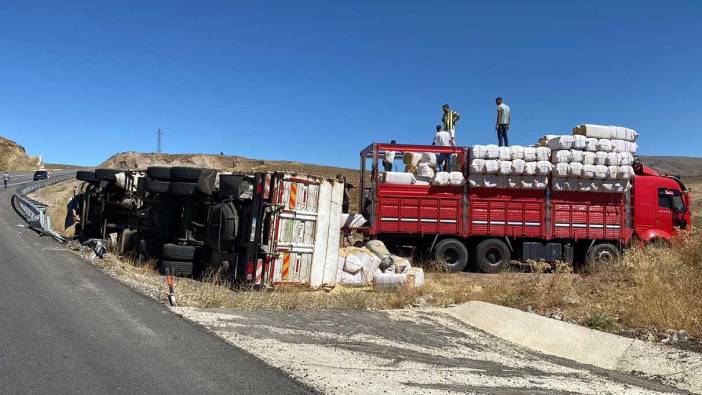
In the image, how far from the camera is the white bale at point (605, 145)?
51.4ft

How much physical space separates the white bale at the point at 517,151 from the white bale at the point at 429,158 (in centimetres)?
216

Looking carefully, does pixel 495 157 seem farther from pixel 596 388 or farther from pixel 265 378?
pixel 265 378

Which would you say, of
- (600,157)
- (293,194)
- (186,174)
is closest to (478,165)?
(600,157)

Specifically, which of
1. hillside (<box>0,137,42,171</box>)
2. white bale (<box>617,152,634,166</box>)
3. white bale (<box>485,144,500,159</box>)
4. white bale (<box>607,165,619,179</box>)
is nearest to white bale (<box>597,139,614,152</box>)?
white bale (<box>617,152,634,166</box>)

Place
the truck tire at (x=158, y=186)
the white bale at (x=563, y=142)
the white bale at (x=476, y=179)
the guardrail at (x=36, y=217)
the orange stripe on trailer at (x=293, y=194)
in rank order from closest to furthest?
the orange stripe on trailer at (x=293, y=194) → the truck tire at (x=158, y=186) → the white bale at (x=563, y=142) → the white bale at (x=476, y=179) → the guardrail at (x=36, y=217)

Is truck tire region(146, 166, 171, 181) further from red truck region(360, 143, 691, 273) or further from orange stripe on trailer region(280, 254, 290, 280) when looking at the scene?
red truck region(360, 143, 691, 273)

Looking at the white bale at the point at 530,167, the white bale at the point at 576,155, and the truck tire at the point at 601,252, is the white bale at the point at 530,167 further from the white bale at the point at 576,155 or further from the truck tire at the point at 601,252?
the truck tire at the point at 601,252

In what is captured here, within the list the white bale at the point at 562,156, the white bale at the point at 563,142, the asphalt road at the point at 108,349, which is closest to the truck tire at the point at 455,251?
the white bale at the point at 562,156

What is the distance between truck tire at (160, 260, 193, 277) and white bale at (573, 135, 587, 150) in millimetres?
10642

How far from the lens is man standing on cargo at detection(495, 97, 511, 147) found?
1667cm

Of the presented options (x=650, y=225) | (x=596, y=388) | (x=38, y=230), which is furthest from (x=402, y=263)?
(x=38, y=230)

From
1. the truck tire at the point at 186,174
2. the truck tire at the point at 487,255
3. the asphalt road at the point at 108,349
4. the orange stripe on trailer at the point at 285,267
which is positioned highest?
the truck tire at the point at 186,174

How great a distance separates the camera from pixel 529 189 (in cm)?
1612

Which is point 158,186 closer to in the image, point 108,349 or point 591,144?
point 108,349
